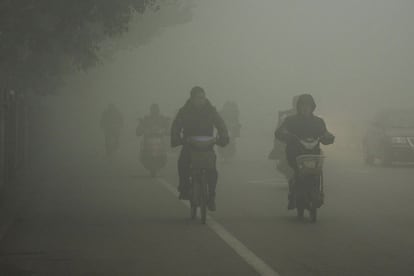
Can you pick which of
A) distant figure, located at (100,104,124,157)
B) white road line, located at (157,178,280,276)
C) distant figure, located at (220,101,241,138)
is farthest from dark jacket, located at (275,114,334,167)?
distant figure, located at (100,104,124,157)

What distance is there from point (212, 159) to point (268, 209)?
2.09 metres

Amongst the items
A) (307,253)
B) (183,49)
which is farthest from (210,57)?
(307,253)

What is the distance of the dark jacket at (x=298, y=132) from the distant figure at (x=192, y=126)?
0.85 metres

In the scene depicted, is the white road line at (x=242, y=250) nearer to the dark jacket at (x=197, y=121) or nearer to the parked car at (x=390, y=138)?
the dark jacket at (x=197, y=121)

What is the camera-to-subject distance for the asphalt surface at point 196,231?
10.8 metres

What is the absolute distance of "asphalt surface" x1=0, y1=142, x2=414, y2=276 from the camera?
10.8 m

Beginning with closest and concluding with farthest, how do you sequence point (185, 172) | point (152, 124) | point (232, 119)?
point (185, 172) < point (152, 124) < point (232, 119)

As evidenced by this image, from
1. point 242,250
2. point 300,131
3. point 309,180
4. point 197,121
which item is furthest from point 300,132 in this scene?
point 242,250

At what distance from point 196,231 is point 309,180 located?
2.15m

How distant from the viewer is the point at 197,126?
15602 mm

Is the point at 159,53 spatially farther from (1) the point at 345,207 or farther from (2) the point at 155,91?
(1) the point at 345,207

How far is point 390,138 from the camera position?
96.5ft

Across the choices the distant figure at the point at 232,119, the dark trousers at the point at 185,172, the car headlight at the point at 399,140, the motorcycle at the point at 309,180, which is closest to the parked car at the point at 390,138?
the car headlight at the point at 399,140

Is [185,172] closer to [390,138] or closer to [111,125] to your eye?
[390,138]
